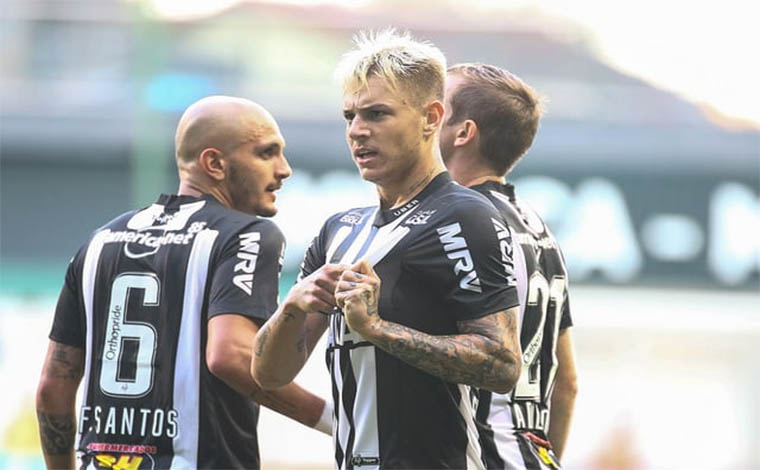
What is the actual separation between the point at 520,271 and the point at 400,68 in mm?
1051

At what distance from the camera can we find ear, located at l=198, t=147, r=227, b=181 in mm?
5844

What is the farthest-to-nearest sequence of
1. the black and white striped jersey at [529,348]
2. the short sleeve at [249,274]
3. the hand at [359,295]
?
the short sleeve at [249,274], the black and white striped jersey at [529,348], the hand at [359,295]

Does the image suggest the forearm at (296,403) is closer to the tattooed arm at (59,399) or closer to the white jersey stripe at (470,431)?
the tattooed arm at (59,399)

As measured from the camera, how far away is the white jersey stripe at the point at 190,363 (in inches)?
212

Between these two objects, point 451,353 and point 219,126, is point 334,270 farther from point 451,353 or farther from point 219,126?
point 219,126

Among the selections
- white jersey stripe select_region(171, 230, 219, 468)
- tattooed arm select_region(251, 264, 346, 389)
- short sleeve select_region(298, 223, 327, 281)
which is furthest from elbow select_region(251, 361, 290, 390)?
white jersey stripe select_region(171, 230, 219, 468)

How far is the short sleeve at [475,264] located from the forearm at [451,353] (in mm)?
117

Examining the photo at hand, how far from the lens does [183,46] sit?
892 inches

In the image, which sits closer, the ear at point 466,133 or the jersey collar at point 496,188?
the jersey collar at point 496,188

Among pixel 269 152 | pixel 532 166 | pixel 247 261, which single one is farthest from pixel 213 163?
pixel 532 166

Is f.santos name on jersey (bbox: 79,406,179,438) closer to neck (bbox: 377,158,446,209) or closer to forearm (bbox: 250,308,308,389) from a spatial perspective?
forearm (bbox: 250,308,308,389)

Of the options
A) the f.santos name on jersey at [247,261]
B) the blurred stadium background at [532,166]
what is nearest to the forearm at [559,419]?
the f.santos name on jersey at [247,261]

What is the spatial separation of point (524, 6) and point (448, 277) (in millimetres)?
19959

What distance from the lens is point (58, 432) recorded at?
19.0 feet
